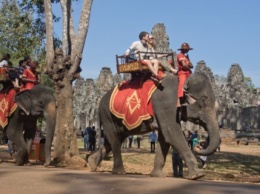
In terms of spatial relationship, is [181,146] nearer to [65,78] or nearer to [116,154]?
[116,154]

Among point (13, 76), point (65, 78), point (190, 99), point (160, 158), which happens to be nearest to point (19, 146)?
point (13, 76)

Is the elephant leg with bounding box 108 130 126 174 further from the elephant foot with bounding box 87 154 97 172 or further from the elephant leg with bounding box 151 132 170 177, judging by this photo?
the elephant leg with bounding box 151 132 170 177

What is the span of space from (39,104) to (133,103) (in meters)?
3.05

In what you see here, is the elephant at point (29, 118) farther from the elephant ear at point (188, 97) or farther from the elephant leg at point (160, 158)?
the elephant ear at point (188, 97)

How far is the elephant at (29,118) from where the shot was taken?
11.1 metres

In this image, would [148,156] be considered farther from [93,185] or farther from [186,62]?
[93,185]

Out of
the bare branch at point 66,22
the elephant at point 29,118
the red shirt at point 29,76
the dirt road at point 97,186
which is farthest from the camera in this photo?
the bare branch at point 66,22

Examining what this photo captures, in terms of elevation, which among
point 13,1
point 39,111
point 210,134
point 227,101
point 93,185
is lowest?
point 93,185

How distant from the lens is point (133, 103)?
9.02 metres

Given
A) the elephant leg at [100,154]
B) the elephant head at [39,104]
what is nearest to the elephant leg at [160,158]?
the elephant leg at [100,154]

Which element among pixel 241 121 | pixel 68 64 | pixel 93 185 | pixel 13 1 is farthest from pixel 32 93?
pixel 241 121

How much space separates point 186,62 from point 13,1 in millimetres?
17953

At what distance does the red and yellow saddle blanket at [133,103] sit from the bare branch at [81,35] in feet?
12.7

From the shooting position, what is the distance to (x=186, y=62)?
27.9 ft
